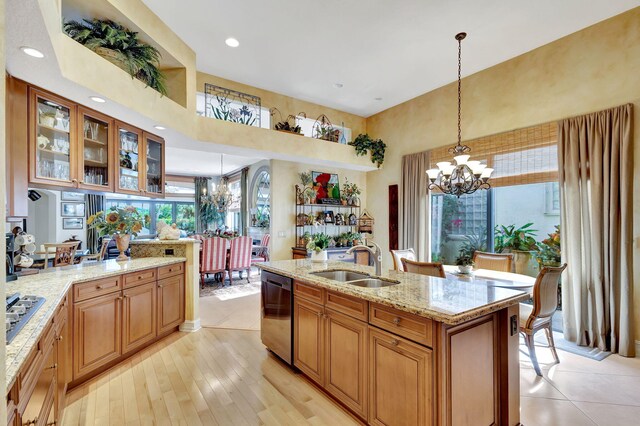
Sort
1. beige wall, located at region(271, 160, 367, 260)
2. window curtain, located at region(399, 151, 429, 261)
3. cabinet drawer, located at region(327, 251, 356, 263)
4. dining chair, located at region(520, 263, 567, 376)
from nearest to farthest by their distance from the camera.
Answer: dining chair, located at region(520, 263, 567, 376), window curtain, located at region(399, 151, 429, 261), beige wall, located at region(271, 160, 367, 260), cabinet drawer, located at region(327, 251, 356, 263)

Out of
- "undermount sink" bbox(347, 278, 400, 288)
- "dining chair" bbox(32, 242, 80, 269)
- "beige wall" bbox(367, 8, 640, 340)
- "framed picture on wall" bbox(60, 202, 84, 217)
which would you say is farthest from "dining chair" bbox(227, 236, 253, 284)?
"framed picture on wall" bbox(60, 202, 84, 217)

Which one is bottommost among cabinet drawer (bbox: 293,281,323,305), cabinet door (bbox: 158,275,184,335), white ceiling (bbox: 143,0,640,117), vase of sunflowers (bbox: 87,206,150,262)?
cabinet door (bbox: 158,275,184,335)

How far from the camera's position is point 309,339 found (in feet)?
8.33

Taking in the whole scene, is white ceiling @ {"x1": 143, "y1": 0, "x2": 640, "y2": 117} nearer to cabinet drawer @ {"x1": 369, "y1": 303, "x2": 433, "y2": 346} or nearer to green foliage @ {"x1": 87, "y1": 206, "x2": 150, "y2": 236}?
green foliage @ {"x1": 87, "y1": 206, "x2": 150, "y2": 236}

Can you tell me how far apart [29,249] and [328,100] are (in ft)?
16.2

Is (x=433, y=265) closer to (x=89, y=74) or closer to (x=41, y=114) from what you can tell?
(x=89, y=74)

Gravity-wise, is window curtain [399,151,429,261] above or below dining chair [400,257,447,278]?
above

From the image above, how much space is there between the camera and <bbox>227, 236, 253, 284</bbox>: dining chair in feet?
21.1

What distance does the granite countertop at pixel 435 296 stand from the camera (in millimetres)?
1565

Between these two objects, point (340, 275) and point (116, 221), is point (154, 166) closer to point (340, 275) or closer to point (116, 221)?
point (116, 221)

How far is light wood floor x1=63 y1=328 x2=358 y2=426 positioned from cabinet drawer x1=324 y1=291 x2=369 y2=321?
31.5 inches

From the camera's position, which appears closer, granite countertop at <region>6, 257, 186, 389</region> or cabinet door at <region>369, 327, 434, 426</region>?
granite countertop at <region>6, 257, 186, 389</region>

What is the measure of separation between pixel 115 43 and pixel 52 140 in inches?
44.5

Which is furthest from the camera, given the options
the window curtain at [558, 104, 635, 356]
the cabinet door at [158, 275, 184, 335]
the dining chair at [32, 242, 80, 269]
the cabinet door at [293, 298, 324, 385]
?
the dining chair at [32, 242, 80, 269]
